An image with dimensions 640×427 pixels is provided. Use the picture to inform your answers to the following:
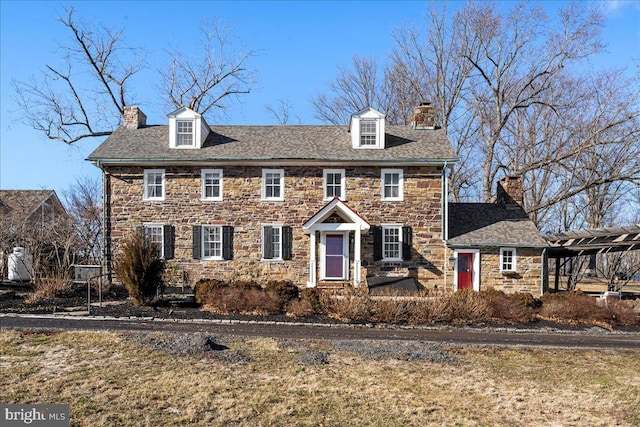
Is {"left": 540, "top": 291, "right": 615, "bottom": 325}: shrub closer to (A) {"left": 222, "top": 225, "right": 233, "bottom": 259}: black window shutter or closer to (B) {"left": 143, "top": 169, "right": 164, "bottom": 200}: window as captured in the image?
(A) {"left": 222, "top": 225, "right": 233, "bottom": 259}: black window shutter

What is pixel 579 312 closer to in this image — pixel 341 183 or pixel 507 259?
pixel 507 259

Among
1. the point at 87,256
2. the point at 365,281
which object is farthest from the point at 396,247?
the point at 87,256

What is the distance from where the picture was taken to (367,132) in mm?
20359

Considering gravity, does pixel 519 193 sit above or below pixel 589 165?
below

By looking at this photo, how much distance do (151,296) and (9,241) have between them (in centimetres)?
839

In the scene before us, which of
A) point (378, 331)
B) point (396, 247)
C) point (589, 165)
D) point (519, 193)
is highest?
point (589, 165)

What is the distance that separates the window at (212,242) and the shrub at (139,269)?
13.5ft

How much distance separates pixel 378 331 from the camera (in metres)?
12.6

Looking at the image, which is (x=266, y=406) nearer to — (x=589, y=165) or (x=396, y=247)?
(x=396, y=247)

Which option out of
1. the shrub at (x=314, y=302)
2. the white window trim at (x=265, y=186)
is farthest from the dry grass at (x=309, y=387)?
the white window trim at (x=265, y=186)

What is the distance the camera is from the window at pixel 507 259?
751 inches

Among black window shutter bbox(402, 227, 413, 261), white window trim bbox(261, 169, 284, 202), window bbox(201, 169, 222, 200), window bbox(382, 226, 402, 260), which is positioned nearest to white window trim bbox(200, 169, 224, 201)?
window bbox(201, 169, 222, 200)

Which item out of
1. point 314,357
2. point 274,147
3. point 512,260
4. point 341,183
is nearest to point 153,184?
point 274,147

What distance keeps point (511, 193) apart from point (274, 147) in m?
11.0
